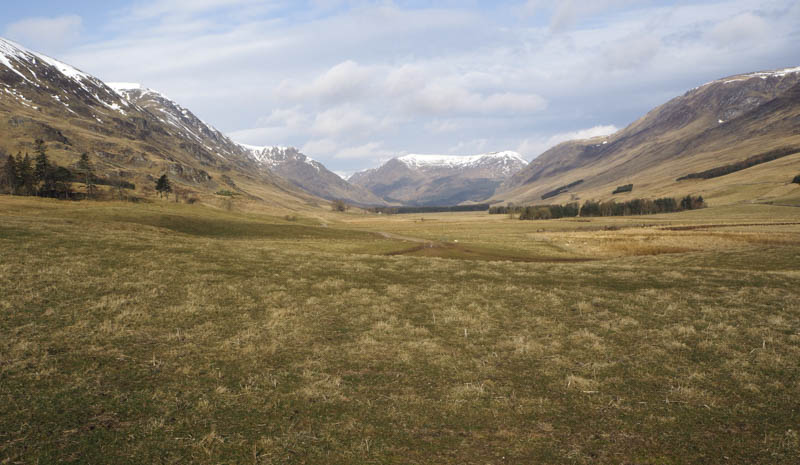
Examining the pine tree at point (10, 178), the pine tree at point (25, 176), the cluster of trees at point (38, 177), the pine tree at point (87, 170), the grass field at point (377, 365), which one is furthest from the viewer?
the pine tree at point (87, 170)

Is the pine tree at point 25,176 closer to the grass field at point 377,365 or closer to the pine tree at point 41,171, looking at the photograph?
the pine tree at point 41,171

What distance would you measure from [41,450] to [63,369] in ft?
16.1

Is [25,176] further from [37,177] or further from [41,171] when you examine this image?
[41,171]

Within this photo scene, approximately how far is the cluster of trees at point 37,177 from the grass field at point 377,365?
137 metres

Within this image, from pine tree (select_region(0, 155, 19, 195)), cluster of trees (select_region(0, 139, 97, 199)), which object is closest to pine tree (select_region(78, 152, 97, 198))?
cluster of trees (select_region(0, 139, 97, 199))

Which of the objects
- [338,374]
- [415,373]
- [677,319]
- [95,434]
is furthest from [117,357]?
[677,319]

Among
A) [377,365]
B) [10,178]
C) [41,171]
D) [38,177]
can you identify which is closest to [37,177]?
[38,177]

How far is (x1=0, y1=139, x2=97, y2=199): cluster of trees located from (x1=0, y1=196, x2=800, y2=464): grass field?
137202 millimetres

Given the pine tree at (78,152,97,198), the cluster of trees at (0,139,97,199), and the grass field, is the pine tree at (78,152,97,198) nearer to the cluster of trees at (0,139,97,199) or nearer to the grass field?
the cluster of trees at (0,139,97,199)

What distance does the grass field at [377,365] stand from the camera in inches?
413

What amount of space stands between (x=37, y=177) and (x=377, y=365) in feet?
554

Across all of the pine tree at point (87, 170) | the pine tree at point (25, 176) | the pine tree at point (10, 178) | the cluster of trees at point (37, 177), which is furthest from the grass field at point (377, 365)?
the pine tree at point (87, 170)

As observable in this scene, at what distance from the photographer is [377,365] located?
15.7 metres

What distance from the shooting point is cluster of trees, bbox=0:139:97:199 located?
12769 centimetres
